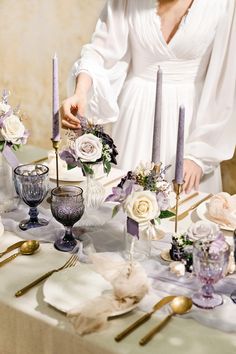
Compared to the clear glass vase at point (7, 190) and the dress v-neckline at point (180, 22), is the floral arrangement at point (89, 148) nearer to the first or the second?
the clear glass vase at point (7, 190)

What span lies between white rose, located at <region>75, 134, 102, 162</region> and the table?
1.02 feet

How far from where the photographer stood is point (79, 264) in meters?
1.34

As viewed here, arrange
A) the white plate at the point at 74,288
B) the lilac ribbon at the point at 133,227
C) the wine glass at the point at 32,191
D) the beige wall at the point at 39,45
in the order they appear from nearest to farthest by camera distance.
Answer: the white plate at the point at 74,288 < the lilac ribbon at the point at 133,227 < the wine glass at the point at 32,191 < the beige wall at the point at 39,45

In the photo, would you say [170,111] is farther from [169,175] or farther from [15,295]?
[15,295]

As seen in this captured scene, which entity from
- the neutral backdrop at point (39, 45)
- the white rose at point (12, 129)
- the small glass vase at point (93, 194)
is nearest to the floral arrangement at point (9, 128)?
the white rose at point (12, 129)

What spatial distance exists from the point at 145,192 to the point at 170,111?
1177mm

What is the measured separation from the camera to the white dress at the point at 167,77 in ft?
7.16

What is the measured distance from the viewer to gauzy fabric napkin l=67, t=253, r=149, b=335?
109 centimetres

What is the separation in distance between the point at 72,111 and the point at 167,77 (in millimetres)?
637

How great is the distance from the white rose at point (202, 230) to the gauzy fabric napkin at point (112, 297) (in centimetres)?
16

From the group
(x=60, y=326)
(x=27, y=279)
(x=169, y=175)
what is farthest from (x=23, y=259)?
(x=169, y=175)

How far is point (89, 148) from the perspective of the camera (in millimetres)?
1474

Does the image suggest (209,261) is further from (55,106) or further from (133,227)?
(55,106)

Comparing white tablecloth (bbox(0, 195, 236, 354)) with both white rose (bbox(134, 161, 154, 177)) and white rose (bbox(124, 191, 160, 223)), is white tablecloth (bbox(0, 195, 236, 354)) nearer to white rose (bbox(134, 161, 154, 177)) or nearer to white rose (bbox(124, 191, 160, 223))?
white rose (bbox(124, 191, 160, 223))
